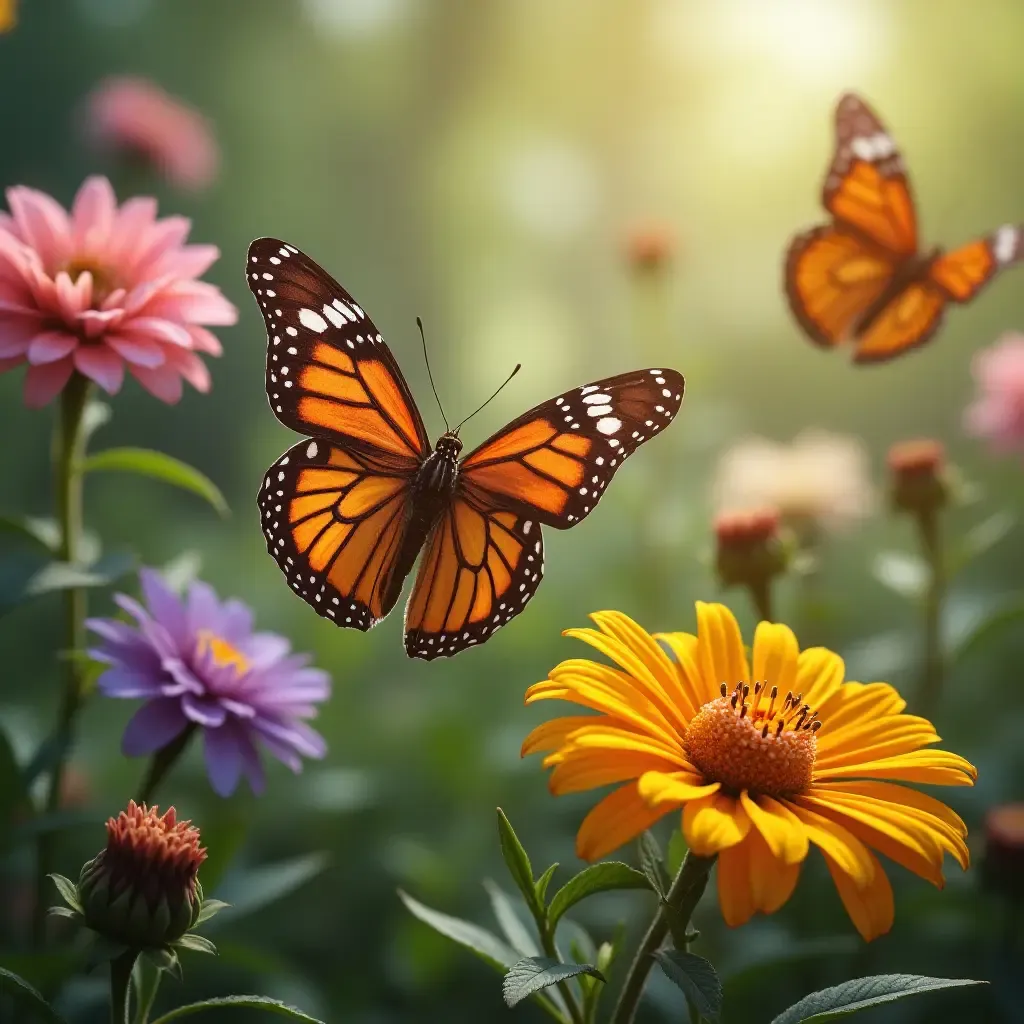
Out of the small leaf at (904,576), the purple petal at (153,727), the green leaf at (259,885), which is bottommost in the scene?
the green leaf at (259,885)

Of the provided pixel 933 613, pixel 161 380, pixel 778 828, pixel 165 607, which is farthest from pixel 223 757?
pixel 933 613

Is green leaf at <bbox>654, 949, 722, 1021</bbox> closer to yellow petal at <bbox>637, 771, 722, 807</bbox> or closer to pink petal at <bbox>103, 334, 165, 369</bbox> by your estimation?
yellow petal at <bbox>637, 771, 722, 807</bbox>

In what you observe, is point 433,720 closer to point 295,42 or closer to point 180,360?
point 180,360

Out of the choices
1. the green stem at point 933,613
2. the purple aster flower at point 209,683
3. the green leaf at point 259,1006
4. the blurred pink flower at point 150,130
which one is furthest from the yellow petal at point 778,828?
the blurred pink flower at point 150,130

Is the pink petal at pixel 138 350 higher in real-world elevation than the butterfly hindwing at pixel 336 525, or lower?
higher

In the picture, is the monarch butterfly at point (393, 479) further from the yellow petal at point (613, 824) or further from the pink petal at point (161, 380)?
the yellow petal at point (613, 824)

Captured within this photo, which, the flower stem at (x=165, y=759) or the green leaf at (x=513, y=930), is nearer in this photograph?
the green leaf at (x=513, y=930)

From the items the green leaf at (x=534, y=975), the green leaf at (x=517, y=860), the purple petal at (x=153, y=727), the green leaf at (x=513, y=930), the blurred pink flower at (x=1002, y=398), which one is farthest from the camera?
the blurred pink flower at (x=1002, y=398)

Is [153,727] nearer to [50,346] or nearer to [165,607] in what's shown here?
[165,607]
